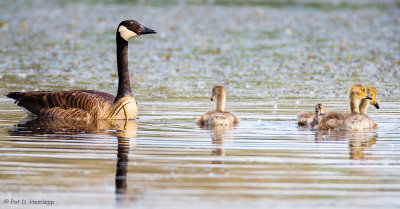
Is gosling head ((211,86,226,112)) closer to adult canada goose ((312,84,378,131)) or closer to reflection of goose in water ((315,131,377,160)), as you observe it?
adult canada goose ((312,84,378,131))

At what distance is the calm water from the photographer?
8.12 meters

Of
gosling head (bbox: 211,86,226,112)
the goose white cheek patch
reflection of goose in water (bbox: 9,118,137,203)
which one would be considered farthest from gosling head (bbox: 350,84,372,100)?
the goose white cheek patch

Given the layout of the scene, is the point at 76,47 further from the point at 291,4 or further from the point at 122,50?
the point at 291,4

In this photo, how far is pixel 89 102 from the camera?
13898 mm

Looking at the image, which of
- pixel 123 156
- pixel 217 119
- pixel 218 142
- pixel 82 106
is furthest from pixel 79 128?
pixel 123 156

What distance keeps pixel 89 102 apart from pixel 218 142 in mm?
3526

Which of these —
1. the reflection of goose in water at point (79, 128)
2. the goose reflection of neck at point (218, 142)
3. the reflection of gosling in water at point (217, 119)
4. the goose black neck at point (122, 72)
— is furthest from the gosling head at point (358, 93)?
the goose black neck at point (122, 72)

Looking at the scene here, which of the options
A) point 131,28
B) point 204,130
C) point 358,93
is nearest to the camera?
point 204,130

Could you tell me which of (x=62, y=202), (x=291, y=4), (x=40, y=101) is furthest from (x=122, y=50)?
(x=291, y=4)

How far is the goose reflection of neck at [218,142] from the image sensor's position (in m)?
10.2

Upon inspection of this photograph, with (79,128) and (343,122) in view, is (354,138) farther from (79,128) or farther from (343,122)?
(79,128)

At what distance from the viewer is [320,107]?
42.9 feet

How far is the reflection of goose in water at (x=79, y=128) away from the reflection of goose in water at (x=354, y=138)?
291 cm

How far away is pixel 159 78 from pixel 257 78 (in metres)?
2.50
